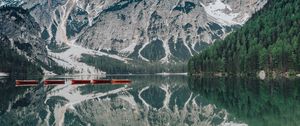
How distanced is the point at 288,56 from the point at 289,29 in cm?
3310

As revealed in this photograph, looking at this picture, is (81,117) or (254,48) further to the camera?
(254,48)

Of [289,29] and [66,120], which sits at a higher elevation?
[289,29]

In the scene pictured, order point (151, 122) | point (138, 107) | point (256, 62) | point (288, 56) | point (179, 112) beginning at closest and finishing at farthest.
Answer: point (151, 122), point (179, 112), point (138, 107), point (288, 56), point (256, 62)

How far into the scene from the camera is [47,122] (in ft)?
209

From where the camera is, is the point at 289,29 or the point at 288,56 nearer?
the point at 288,56

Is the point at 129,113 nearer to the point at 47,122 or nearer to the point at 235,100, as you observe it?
the point at 47,122

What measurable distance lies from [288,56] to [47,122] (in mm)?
113740

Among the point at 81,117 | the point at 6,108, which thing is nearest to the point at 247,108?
the point at 81,117

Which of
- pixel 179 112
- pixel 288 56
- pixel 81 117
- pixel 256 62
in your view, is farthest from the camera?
pixel 256 62

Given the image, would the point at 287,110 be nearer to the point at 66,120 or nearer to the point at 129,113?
the point at 129,113

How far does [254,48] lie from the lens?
192250mm

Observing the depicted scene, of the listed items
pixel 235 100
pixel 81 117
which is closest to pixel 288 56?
pixel 235 100

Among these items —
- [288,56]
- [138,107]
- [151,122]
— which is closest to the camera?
[151,122]

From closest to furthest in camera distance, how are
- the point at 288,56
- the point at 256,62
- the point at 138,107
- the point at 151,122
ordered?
the point at 151,122
the point at 138,107
the point at 288,56
the point at 256,62
